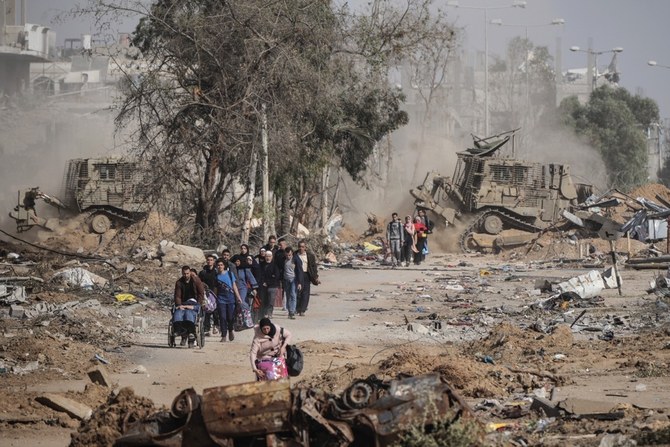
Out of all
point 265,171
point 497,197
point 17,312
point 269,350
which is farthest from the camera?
point 497,197

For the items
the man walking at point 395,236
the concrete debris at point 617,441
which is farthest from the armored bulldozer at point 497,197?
the concrete debris at point 617,441

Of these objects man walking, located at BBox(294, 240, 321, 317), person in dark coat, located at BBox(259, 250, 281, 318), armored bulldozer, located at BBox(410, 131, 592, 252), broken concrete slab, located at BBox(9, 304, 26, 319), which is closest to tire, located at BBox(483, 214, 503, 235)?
armored bulldozer, located at BBox(410, 131, 592, 252)

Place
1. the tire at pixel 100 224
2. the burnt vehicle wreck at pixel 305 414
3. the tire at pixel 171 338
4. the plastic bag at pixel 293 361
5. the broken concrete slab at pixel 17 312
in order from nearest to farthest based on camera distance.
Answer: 1. the burnt vehicle wreck at pixel 305 414
2. the plastic bag at pixel 293 361
3. the tire at pixel 171 338
4. the broken concrete slab at pixel 17 312
5. the tire at pixel 100 224

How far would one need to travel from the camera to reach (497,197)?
41.8 meters

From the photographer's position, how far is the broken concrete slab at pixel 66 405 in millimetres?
12266

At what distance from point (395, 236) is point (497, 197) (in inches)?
355

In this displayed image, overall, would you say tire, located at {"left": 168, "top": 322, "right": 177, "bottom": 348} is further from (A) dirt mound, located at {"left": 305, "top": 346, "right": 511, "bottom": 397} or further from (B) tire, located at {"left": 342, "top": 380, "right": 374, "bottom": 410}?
(B) tire, located at {"left": 342, "top": 380, "right": 374, "bottom": 410}

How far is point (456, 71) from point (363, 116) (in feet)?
236

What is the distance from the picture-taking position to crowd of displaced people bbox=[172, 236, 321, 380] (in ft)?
40.3

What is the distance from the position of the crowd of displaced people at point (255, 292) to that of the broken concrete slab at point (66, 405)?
175 cm

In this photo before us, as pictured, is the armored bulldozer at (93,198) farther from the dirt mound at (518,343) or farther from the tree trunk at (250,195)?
the dirt mound at (518,343)

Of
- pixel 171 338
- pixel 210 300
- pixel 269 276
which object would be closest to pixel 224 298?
pixel 210 300

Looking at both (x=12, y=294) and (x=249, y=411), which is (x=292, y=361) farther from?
(x=12, y=294)

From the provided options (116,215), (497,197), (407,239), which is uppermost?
(497,197)
